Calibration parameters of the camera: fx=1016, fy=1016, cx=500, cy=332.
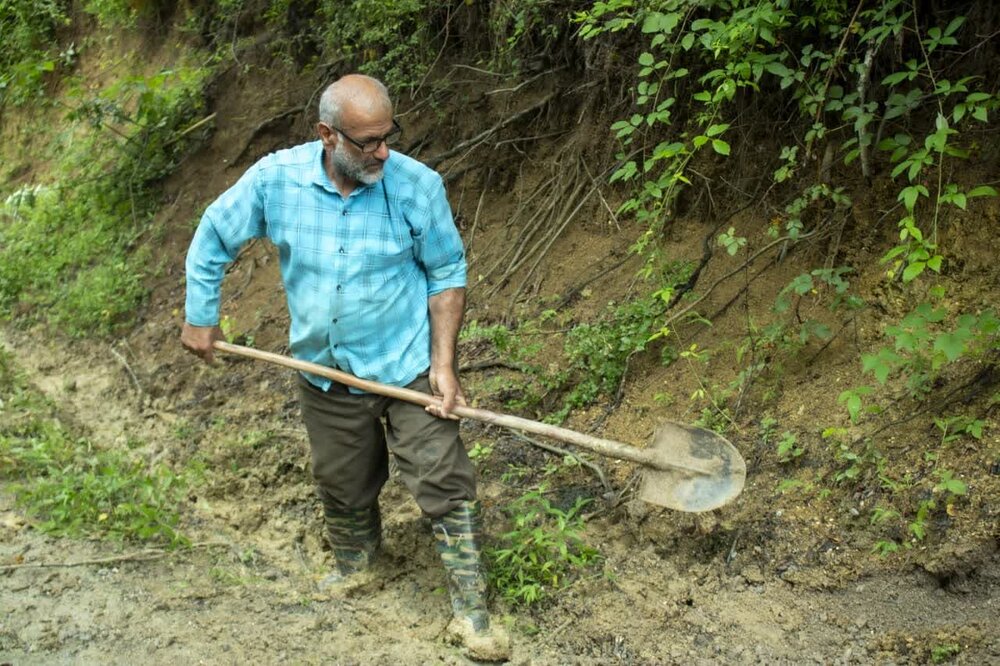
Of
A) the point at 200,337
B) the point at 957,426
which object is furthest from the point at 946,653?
the point at 200,337

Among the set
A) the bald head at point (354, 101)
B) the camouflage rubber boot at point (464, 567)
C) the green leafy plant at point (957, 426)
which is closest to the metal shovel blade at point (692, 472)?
the camouflage rubber boot at point (464, 567)

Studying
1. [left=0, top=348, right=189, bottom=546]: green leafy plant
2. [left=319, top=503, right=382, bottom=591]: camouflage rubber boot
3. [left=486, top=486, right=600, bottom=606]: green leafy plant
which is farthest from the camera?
[left=0, top=348, right=189, bottom=546]: green leafy plant

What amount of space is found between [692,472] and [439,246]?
4.33ft

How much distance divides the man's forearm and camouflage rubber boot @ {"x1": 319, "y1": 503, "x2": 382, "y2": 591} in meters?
0.84

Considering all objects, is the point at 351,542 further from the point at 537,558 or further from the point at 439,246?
the point at 439,246

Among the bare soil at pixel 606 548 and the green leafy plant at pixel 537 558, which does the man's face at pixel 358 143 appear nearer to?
the green leafy plant at pixel 537 558

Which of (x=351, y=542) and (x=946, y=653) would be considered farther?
(x=351, y=542)

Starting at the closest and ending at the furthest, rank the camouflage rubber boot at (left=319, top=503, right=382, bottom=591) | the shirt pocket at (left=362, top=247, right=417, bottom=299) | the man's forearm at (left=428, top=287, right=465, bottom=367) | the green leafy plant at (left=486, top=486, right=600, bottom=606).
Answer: the shirt pocket at (left=362, top=247, right=417, bottom=299) < the man's forearm at (left=428, top=287, right=465, bottom=367) < the green leafy plant at (left=486, top=486, right=600, bottom=606) < the camouflage rubber boot at (left=319, top=503, right=382, bottom=591)

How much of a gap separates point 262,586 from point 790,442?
2.35 m

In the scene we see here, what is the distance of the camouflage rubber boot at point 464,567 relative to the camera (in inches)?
155

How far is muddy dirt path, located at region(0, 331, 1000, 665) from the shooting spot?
145 inches

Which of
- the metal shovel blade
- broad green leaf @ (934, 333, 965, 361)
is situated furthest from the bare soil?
broad green leaf @ (934, 333, 965, 361)

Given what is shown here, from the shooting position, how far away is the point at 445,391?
13.1ft

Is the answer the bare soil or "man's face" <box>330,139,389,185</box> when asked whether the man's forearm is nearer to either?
"man's face" <box>330,139,389,185</box>
